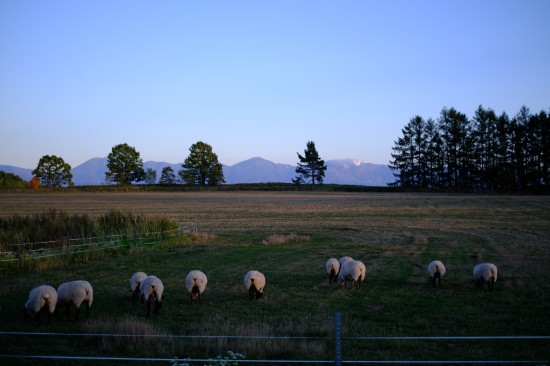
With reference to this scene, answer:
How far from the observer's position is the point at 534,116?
88438 mm

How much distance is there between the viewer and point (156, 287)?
42.8 ft

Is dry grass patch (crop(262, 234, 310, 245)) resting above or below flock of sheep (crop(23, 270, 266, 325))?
below

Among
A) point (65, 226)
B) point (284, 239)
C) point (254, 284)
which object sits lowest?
point (284, 239)

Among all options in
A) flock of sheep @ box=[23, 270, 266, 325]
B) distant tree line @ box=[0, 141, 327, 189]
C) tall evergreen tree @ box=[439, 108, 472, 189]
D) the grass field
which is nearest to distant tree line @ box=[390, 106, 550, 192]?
tall evergreen tree @ box=[439, 108, 472, 189]

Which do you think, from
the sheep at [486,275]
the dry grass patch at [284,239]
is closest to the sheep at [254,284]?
the sheep at [486,275]

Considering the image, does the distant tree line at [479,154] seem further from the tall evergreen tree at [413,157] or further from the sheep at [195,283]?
the sheep at [195,283]

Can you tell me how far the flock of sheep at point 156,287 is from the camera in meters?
12.1

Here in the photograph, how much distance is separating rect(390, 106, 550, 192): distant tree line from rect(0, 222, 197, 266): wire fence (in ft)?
255

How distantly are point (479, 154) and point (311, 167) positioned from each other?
40760 millimetres

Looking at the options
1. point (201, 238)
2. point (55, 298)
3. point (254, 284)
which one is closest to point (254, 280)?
point (254, 284)

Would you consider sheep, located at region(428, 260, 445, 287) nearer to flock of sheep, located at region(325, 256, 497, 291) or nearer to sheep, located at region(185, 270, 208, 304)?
flock of sheep, located at region(325, 256, 497, 291)

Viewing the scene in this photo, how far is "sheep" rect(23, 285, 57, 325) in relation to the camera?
11867mm

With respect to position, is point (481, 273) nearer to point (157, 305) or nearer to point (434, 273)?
point (434, 273)

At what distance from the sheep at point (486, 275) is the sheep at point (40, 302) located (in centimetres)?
1399
